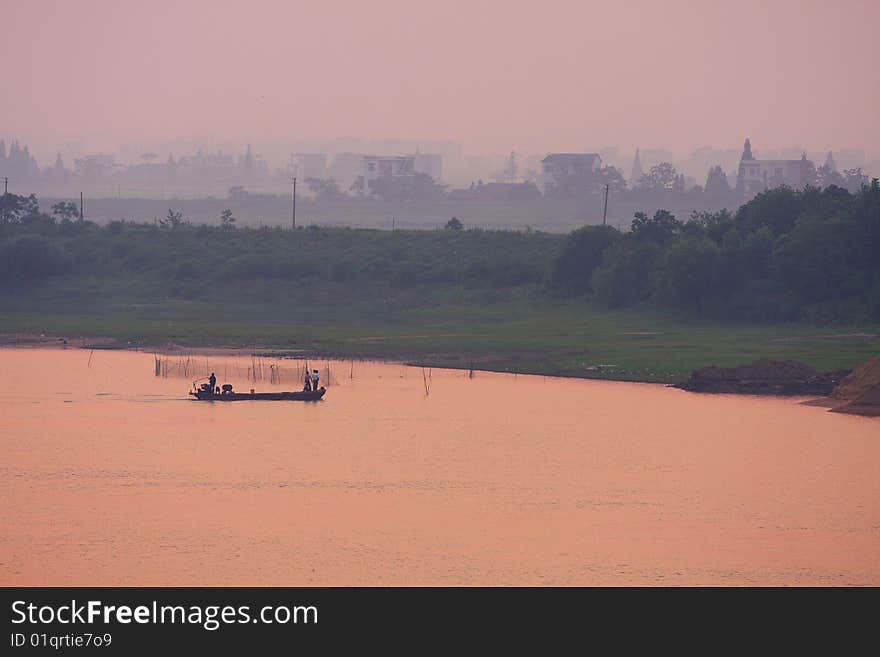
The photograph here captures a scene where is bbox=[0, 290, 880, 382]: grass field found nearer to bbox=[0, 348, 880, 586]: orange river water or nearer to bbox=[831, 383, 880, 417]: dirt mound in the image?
bbox=[0, 348, 880, 586]: orange river water

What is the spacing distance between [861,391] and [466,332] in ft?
95.5

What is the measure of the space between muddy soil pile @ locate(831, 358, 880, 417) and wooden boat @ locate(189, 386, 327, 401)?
20072 mm

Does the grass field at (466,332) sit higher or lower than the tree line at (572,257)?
lower

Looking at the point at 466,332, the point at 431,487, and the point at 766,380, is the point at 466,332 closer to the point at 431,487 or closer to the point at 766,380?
the point at 766,380

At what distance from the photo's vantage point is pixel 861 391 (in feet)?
201

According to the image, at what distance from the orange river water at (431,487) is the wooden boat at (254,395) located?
74 centimetres

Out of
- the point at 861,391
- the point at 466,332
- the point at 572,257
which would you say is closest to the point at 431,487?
the point at 861,391

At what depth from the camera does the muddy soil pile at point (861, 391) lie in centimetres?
6000

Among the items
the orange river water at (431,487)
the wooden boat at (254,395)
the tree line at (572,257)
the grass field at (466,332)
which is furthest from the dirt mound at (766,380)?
the tree line at (572,257)

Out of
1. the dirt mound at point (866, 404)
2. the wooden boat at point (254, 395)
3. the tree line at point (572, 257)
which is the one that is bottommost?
the wooden boat at point (254, 395)

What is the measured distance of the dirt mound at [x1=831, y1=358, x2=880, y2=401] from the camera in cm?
6128

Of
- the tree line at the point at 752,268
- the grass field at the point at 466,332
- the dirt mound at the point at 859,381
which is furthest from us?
the tree line at the point at 752,268

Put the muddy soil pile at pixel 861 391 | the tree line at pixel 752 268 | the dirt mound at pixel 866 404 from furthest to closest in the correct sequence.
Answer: the tree line at pixel 752 268 < the muddy soil pile at pixel 861 391 < the dirt mound at pixel 866 404

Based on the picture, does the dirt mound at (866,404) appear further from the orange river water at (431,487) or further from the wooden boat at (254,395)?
the wooden boat at (254,395)
